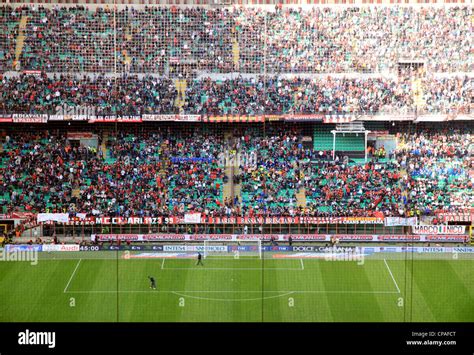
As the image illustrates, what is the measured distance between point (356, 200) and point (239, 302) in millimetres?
3960

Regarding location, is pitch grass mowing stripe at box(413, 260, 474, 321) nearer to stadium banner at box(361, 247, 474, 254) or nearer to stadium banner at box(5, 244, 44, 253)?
stadium banner at box(361, 247, 474, 254)

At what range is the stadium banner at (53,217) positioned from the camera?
1153 cm

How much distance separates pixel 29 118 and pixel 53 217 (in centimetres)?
214

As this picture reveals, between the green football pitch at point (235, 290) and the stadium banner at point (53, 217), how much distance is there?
62cm

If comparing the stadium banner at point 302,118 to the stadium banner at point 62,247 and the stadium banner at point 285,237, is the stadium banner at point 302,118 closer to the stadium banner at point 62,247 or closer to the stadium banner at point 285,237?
the stadium banner at point 285,237

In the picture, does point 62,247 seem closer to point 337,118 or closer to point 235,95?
point 235,95

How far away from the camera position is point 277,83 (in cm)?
1361

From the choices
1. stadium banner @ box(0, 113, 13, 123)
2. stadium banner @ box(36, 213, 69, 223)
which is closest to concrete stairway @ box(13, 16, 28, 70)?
stadium banner @ box(0, 113, 13, 123)

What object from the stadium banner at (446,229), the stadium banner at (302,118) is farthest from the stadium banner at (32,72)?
the stadium banner at (446,229)

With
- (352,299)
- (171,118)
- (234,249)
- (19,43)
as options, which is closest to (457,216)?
(352,299)

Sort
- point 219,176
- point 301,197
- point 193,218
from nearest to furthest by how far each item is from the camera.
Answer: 1. point 193,218
2. point 301,197
3. point 219,176

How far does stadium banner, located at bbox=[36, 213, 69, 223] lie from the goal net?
94.9 inches

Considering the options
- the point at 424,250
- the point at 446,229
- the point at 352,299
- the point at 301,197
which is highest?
the point at 301,197

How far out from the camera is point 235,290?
967 centimetres
